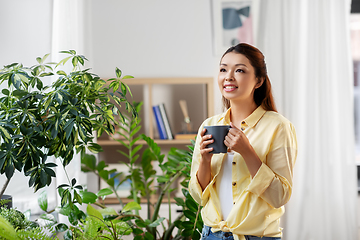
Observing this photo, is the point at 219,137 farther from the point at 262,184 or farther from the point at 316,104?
the point at 316,104

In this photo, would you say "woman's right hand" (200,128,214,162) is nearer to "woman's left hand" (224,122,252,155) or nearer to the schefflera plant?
"woman's left hand" (224,122,252,155)

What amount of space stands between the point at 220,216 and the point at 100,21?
209 centimetres

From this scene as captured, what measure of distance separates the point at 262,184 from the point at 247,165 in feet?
0.21

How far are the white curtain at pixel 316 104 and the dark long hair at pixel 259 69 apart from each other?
4.91 feet

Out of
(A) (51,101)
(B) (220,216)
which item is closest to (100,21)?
(A) (51,101)

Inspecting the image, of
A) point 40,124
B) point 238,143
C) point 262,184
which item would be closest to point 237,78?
point 238,143

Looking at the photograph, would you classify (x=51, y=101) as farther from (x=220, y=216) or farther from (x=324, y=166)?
(x=324, y=166)

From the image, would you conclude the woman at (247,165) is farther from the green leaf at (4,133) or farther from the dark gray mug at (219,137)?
the green leaf at (4,133)

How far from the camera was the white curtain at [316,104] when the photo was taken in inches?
99.2

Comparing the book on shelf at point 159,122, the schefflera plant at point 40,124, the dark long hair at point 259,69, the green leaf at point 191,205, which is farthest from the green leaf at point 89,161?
the dark long hair at point 259,69

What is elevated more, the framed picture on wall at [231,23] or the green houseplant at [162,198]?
the framed picture on wall at [231,23]

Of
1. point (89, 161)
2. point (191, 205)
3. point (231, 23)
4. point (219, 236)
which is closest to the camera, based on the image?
point (219, 236)

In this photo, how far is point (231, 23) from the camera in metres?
2.66

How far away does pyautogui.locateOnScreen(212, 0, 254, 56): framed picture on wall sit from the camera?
263 centimetres
